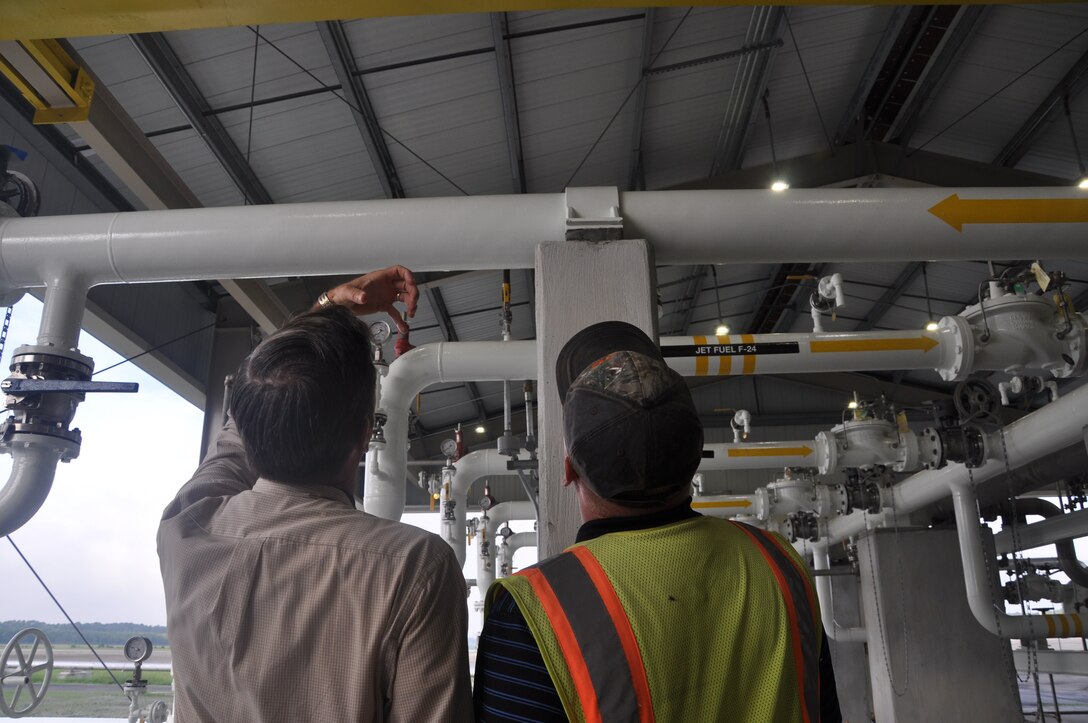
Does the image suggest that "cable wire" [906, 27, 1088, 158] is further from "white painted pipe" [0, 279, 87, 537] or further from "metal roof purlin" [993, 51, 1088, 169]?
"white painted pipe" [0, 279, 87, 537]

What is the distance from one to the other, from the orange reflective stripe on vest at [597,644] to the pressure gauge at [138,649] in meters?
4.55

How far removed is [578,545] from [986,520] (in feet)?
31.2

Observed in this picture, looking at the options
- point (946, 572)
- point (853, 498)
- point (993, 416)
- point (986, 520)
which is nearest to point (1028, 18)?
point (993, 416)

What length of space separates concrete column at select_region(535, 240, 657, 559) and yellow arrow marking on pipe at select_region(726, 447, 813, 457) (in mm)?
6317

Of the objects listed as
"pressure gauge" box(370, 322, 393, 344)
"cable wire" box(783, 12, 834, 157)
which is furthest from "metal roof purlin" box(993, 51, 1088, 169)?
"pressure gauge" box(370, 322, 393, 344)

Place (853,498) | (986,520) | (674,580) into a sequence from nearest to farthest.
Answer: (674,580) → (853,498) → (986,520)

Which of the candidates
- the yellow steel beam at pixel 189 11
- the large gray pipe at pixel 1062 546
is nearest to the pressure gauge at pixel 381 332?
the yellow steel beam at pixel 189 11

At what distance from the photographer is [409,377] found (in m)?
5.23

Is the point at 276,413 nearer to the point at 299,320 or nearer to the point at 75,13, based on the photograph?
the point at 299,320

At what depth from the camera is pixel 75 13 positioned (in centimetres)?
236

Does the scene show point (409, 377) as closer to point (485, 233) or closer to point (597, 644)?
point (485, 233)

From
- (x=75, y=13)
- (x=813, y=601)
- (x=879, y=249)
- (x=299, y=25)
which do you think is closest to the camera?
(x=813, y=601)

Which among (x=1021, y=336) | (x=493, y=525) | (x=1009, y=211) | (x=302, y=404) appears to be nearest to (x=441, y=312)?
(x=493, y=525)

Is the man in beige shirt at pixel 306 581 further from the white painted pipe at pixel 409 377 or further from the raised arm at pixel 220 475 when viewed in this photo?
the white painted pipe at pixel 409 377
